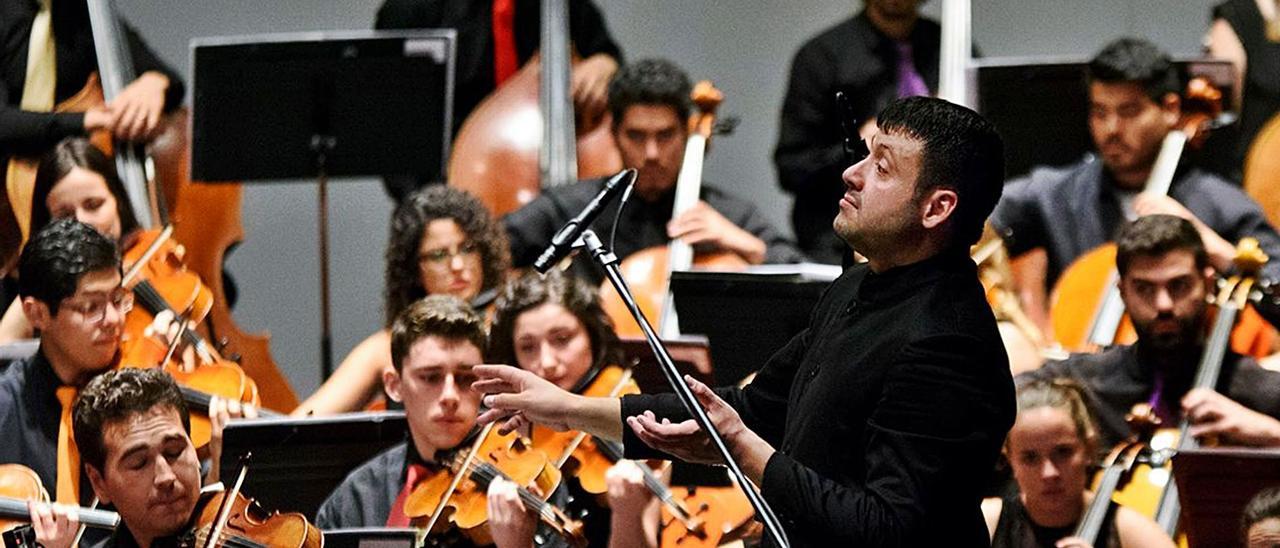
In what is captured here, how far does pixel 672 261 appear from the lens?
448 centimetres

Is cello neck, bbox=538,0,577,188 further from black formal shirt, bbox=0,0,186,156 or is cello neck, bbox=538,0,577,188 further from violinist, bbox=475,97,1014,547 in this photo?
violinist, bbox=475,97,1014,547

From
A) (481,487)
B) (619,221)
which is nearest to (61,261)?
(481,487)

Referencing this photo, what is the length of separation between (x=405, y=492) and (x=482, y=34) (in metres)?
2.11

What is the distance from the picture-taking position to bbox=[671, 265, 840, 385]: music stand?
376 centimetres

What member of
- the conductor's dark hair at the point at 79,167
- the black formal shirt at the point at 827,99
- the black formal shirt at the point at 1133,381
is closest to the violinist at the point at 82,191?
the conductor's dark hair at the point at 79,167

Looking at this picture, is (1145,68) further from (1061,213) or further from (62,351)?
(62,351)

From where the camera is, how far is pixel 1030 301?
472 cm

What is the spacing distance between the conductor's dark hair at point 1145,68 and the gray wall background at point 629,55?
126 cm

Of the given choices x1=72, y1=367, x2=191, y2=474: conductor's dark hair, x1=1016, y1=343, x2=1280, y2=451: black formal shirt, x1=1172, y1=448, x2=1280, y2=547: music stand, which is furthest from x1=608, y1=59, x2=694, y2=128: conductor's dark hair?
x1=1172, y1=448, x2=1280, y2=547: music stand

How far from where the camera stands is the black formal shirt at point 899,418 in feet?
7.13

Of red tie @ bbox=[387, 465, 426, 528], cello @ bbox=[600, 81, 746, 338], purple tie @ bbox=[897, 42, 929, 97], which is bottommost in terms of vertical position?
red tie @ bbox=[387, 465, 426, 528]

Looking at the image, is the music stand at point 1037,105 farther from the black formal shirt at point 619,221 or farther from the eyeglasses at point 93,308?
the eyeglasses at point 93,308

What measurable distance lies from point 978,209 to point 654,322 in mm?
2012

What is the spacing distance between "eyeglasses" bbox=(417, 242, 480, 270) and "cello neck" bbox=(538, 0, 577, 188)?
0.55 meters
